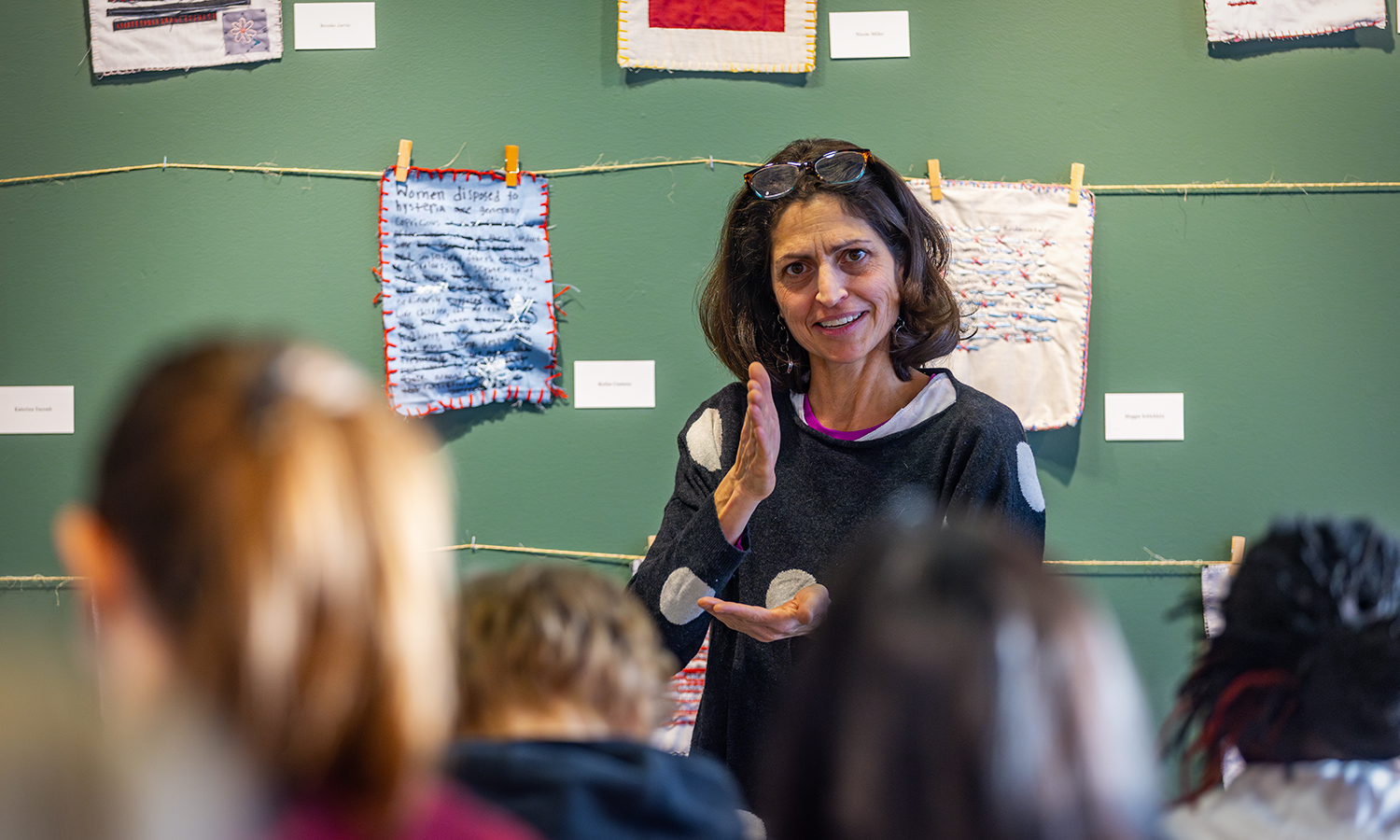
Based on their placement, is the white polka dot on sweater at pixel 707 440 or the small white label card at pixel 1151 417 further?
the small white label card at pixel 1151 417

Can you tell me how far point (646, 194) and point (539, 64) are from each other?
42 cm

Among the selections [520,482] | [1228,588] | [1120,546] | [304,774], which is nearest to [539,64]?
[520,482]

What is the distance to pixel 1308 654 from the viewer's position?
0.87 m

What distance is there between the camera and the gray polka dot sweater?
1.39 m

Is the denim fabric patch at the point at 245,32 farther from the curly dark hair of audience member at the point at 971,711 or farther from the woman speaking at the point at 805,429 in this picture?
the curly dark hair of audience member at the point at 971,711

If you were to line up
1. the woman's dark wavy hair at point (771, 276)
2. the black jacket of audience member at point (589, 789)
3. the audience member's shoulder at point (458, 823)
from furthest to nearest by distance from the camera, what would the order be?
the woman's dark wavy hair at point (771, 276), the black jacket of audience member at point (589, 789), the audience member's shoulder at point (458, 823)

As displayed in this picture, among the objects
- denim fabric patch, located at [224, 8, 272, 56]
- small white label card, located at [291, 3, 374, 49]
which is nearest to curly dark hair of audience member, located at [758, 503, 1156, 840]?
small white label card, located at [291, 3, 374, 49]

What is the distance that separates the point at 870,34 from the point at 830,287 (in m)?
1.18

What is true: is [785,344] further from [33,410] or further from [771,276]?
[33,410]

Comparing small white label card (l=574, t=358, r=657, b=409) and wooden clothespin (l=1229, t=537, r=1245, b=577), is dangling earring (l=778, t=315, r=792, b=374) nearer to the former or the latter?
small white label card (l=574, t=358, r=657, b=409)

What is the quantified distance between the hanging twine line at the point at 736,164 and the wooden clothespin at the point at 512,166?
4cm

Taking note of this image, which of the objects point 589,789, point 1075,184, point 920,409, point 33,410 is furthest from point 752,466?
point 33,410

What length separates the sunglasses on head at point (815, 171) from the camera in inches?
62.1

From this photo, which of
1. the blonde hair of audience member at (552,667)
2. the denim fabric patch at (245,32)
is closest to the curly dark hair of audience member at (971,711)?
the blonde hair of audience member at (552,667)
